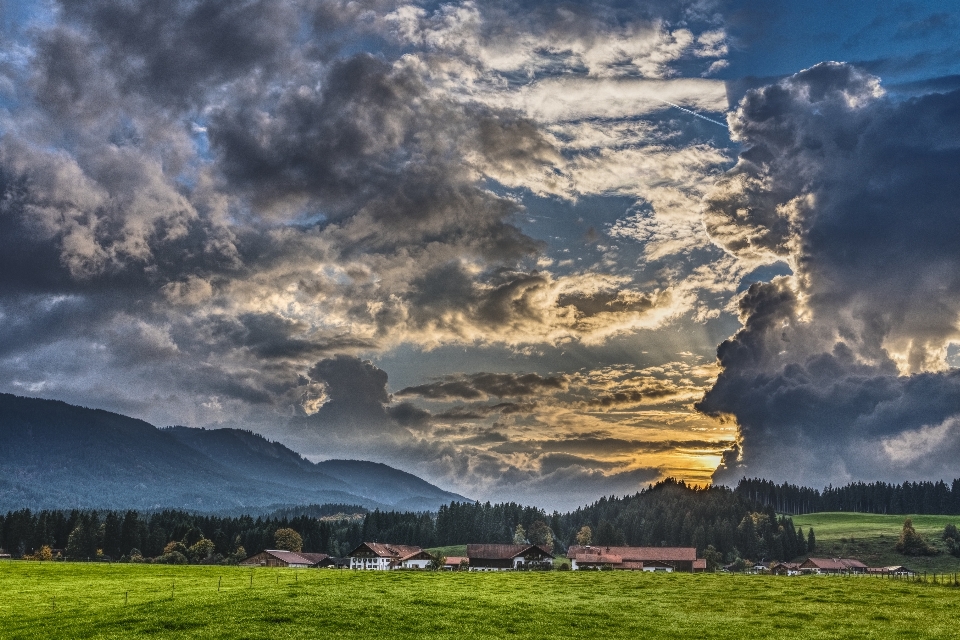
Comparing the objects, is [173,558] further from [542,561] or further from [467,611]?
[467,611]

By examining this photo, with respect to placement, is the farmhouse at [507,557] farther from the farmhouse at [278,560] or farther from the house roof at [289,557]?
the house roof at [289,557]

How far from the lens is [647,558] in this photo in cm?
19275

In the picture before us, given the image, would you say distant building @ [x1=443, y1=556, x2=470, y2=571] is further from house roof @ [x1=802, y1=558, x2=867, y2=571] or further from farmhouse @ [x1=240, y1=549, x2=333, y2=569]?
house roof @ [x1=802, y1=558, x2=867, y2=571]

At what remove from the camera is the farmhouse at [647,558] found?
607 ft

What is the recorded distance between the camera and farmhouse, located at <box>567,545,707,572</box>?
184875 mm

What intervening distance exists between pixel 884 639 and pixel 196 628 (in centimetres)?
3963

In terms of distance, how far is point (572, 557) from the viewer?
623 feet

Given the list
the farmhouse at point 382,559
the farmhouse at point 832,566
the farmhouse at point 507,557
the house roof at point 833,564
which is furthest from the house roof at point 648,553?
the farmhouse at point 382,559

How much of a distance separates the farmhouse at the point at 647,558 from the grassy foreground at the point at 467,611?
11254cm

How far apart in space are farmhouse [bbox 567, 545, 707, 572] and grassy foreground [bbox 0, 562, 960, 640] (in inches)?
4431

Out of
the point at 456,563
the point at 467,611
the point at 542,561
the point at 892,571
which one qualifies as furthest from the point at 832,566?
the point at 467,611

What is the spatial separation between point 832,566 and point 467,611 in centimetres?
16418

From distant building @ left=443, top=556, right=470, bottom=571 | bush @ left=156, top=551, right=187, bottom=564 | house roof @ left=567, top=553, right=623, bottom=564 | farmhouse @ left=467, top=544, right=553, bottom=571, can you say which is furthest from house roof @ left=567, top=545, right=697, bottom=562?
bush @ left=156, top=551, right=187, bottom=564

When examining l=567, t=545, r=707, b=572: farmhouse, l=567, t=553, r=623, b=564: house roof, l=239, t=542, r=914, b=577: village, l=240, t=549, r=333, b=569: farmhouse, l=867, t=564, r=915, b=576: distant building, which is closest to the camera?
l=240, t=549, r=333, b=569: farmhouse
